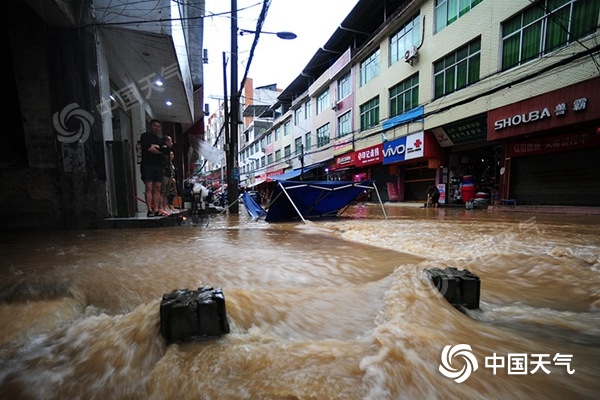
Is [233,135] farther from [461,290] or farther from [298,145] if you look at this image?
[298,145]

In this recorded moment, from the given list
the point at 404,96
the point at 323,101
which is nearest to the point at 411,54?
the point at 404,96

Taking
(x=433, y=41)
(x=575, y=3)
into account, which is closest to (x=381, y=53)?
(x=433, y=41)

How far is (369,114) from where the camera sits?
17328mm

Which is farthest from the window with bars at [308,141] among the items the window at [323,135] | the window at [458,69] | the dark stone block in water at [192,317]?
the dark stone block in water at [192,317]

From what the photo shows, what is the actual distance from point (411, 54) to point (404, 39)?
5.26 ft

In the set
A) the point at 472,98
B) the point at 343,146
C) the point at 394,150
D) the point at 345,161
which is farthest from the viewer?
the point at 343,146

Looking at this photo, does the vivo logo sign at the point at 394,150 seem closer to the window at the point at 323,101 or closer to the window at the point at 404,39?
the window at the point at 404,39

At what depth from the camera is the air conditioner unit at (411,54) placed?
42.6ft

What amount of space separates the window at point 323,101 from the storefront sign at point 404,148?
8.33 metres

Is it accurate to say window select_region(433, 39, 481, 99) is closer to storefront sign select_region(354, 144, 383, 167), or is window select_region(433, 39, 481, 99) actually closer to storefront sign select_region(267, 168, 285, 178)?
storefront sign select_region(354, 144, 383, 167)

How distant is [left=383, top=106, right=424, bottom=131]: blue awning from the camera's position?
13.0m

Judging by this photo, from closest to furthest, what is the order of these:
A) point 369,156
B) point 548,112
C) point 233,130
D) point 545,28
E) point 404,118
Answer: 1. point 548,112
2. point 545,28
3. point 233,130
4. point 404,118
5. point 369,156

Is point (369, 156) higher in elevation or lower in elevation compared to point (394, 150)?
lower

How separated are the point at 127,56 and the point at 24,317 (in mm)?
6734
